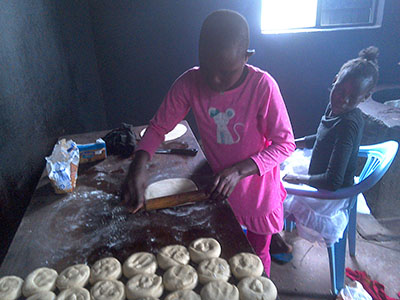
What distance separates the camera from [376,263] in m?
2.09

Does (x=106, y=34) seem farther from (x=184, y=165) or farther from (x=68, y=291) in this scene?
(x=68, y=291)

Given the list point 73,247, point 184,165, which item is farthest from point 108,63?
point 73,247

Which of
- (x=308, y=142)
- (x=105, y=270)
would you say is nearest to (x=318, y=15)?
(x=308, y=142)

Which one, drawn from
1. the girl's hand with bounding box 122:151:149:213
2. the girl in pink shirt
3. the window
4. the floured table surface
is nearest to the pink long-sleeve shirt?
the girl in pink shirt

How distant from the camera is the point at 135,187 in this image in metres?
1.15

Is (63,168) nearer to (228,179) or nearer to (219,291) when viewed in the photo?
(228,179)

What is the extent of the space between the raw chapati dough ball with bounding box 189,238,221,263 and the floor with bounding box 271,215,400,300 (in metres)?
1.19

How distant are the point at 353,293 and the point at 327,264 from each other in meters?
0.36

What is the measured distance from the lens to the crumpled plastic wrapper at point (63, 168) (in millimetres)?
1196

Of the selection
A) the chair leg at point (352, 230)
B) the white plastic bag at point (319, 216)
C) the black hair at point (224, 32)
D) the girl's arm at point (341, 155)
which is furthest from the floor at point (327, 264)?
the black hair at point (224, 32)

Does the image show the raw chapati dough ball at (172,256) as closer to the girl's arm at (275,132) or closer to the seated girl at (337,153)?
the girl's arm at (275,132)

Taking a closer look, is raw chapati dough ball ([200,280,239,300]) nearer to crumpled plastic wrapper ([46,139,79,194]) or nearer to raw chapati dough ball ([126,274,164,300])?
raw chapati dough ball ([126,274,164,300])

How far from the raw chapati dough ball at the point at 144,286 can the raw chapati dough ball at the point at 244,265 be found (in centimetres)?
23

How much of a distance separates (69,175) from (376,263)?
A: 2144 mm
